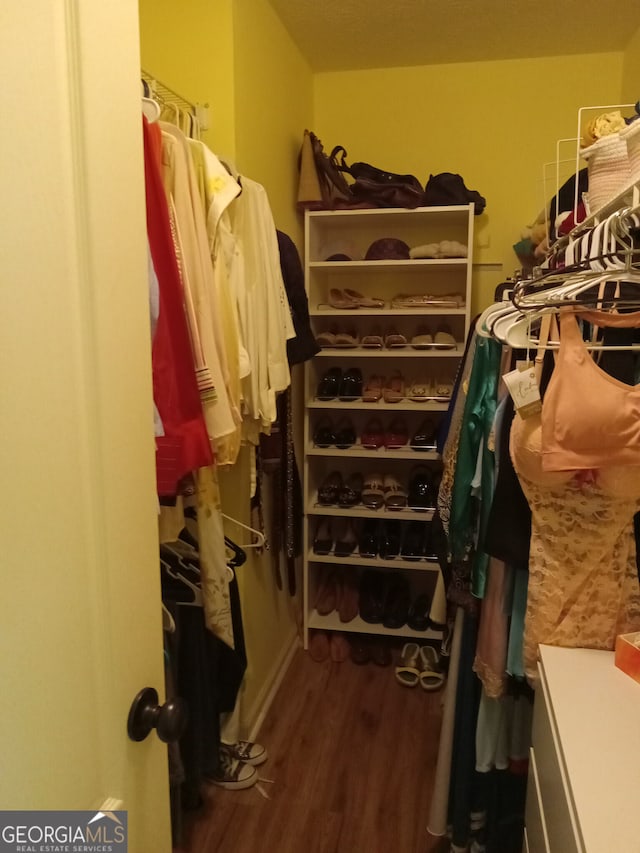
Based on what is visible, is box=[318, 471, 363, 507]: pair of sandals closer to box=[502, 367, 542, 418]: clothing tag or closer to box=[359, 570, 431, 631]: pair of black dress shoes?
box=[359, 570, 431, 631]: pair of black dress shoes

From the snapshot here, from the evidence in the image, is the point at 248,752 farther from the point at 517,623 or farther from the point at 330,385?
the point at 330,385

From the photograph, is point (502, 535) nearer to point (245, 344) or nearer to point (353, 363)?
point (245, 344)

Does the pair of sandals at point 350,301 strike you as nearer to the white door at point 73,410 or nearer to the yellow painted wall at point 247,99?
the yellow painted wall at point 247,99

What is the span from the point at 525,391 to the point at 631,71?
2.01 m

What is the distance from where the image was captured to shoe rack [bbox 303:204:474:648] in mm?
2531

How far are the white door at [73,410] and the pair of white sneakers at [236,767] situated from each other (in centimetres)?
130

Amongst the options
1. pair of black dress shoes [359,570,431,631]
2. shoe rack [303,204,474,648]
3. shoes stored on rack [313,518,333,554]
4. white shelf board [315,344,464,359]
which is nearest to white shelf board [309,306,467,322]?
shoe rack [303,204,474,648]

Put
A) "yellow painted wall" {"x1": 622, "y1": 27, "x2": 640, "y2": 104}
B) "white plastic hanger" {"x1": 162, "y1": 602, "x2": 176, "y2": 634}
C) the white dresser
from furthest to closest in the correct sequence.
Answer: "yellow painted wall" {"x1": 622, "y1": 27, "x2": 640, "y2": 104}
"white plastic hanger" {"x1": 162, "y1": 602, "x2": 176, "y2": 634}
the white dresser

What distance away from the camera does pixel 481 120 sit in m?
2.67

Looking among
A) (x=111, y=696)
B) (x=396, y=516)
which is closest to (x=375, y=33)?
(x=396, y=516)

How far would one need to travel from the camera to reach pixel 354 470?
9.75ft

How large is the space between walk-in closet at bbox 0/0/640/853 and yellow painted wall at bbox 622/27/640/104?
31 millimetres

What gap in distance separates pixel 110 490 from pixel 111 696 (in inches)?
9.6

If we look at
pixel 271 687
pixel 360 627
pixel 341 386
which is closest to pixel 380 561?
pixel 360 627
